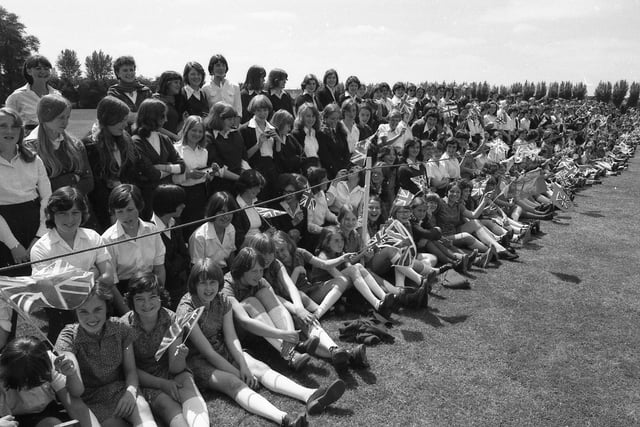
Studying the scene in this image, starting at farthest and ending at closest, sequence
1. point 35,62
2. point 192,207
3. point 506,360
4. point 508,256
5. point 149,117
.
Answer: point 508,256 < point 192,207 < point 35,62 < point 149,117 < point 506,360

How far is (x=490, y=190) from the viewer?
867 cm

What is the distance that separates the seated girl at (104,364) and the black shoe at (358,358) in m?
1.66

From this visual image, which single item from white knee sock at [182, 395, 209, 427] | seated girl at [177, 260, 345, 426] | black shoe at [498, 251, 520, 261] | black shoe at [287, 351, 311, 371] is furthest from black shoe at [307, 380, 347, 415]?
black shoe at [498, 251, 520, 261]

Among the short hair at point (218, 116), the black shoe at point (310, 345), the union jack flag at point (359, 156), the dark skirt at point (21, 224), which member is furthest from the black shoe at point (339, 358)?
the union jack flag at point (359, 156)

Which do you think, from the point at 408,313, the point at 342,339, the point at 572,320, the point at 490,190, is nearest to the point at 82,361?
the point at 342,339

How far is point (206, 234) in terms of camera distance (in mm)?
4641

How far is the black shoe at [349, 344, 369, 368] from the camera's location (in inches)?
159

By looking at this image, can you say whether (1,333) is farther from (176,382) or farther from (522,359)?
(522,359)

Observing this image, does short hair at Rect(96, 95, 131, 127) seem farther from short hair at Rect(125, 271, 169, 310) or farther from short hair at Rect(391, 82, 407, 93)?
short hair at Rect(391, 82, 407, 93)

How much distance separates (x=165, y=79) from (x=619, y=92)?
55.9 meters

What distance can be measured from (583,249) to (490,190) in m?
1.80

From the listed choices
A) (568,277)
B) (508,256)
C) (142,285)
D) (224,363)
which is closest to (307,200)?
(224,363)

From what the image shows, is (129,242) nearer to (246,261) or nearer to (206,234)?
(206,234)

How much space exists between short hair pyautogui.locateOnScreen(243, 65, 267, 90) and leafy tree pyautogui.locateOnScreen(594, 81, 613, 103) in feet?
175
